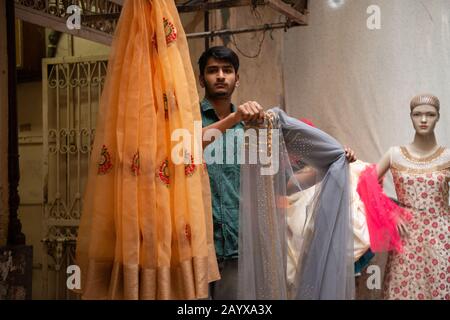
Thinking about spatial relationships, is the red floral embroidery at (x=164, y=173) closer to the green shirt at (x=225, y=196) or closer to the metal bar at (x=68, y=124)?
the green shirt at (x=225, y=196)

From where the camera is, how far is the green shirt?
8.61 feet

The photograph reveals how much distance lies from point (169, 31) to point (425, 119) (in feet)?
6.01

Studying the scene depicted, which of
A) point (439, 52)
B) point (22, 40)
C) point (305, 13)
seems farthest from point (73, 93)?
point (439, 52)

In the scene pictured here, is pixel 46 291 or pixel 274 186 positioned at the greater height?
pixel 274 186

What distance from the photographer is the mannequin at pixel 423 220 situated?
3.49 m

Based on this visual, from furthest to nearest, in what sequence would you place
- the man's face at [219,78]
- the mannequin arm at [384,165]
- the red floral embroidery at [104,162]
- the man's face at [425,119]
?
1. the mannequin arm at [384,165]
2. the man's face at [425,119]
3. the man's face at [219,78]
4. the red floral embroidery at [104,162]

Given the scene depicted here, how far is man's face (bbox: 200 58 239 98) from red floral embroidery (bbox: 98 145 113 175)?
A: 0.63 m

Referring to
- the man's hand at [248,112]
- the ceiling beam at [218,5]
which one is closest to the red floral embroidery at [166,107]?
the man's hand at [248,112]

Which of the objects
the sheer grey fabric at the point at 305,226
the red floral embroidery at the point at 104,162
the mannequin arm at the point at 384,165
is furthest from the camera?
the mannequin arm at the point at 384,165

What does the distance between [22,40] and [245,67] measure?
1.81 m

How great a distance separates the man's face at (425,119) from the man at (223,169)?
3.29 feet
